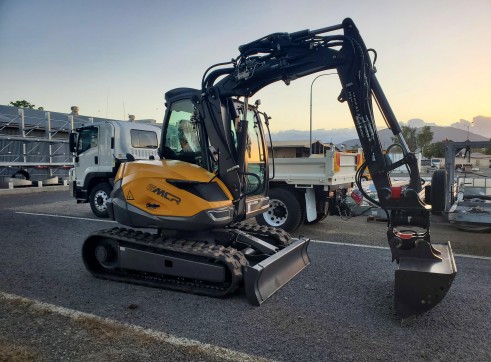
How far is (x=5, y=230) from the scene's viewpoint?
844 cm

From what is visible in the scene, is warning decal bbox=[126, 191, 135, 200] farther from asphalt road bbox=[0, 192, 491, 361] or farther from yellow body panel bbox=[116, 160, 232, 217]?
asphalt road bbox=[0, 192, 491, 361]

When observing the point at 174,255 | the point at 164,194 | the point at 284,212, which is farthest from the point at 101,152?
the point at 174,255

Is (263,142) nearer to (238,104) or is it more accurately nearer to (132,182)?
(238,104)

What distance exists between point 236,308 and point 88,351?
1.54m

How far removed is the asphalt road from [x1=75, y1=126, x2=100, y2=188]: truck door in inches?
183

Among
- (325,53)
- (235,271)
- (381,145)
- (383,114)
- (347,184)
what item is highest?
(325,53)

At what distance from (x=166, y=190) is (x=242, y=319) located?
74.0 inches

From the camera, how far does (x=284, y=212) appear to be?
324 inches

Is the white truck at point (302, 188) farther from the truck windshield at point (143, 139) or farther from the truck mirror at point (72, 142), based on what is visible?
the truck mirror at point (72, 142)

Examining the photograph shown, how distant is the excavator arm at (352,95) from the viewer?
14.4ft

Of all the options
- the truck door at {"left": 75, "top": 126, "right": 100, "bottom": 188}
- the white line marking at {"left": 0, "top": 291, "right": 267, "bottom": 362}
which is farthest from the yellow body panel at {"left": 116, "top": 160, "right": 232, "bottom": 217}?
the truck door at {"left": 75, "top": 126, "right": 100, "bottom": 188}

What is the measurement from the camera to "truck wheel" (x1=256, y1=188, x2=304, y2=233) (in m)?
8.07

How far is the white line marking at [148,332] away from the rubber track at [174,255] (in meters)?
0.95

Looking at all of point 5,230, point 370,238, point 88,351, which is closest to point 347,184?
point 370,238
